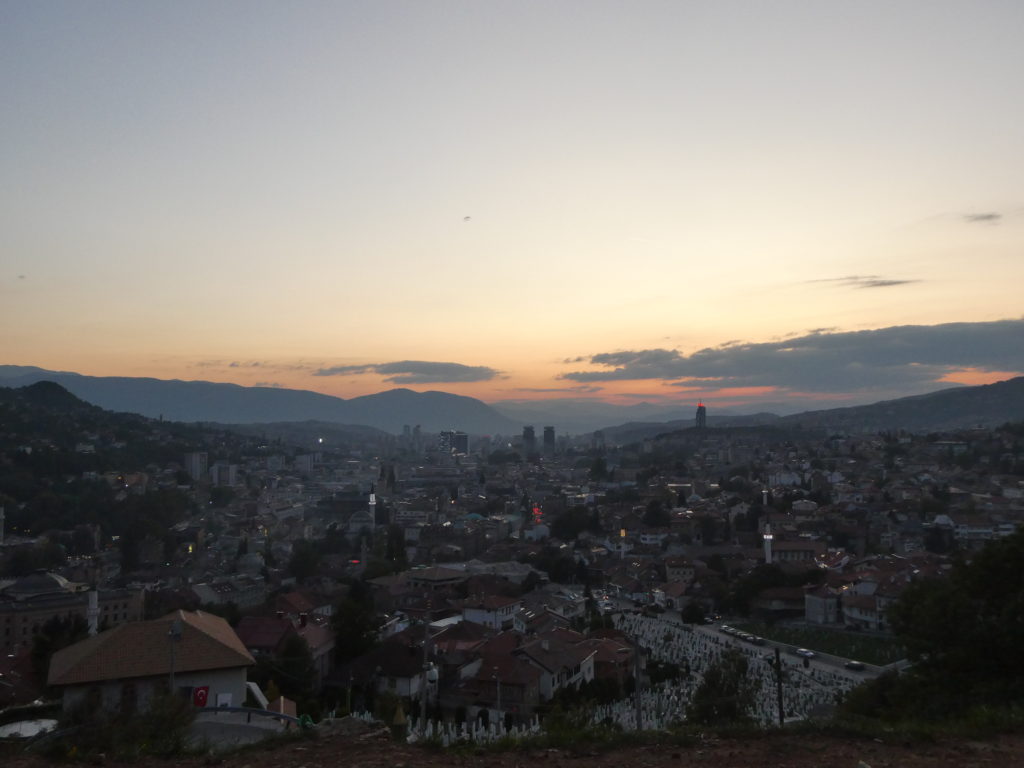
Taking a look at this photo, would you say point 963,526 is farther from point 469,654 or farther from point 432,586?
point 469,654

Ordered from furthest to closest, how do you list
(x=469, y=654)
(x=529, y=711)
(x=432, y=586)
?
1. (x=432, y=586)
2. (x=469, y=654)
3. (x=529, y=711)

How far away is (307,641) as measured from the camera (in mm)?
12859

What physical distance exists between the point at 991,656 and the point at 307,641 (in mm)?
10062

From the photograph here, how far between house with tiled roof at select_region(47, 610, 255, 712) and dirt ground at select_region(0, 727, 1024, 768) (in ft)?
8.30

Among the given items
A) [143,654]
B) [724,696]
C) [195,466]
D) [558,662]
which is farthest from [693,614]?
[195,466]

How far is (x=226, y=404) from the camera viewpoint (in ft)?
579

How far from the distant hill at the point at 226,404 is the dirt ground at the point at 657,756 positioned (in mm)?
154433

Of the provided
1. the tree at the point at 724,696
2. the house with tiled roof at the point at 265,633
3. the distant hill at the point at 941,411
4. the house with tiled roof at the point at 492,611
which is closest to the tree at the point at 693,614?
the house with tiled roof at the point at 492,611

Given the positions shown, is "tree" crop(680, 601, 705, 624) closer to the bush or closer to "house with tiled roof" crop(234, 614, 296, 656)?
"house with tiled roof" crop(234, 614, 296, 656)

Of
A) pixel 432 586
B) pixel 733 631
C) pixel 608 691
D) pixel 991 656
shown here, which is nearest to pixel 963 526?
pixel 733 631

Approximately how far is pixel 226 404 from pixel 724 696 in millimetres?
179818

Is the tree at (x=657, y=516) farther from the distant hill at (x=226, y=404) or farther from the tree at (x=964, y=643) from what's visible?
the distant hill at (x=226, y=404)

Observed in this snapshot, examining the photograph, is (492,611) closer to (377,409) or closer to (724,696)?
(724,696)

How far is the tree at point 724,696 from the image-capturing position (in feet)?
27.8
